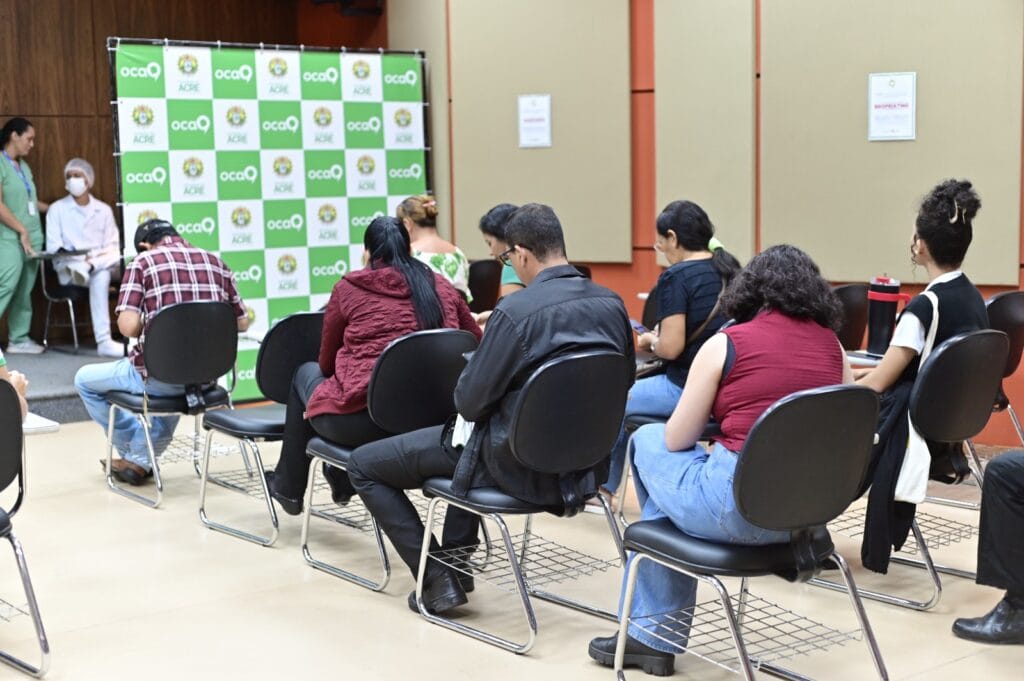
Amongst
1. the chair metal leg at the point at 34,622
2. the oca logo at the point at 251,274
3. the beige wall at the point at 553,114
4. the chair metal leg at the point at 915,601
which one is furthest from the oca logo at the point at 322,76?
the chair metal leg at the point at 915,601

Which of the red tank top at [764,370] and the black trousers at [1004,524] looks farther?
the black trousers at [1004,524]

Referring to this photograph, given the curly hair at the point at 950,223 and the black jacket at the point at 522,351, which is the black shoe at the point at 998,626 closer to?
the curly hair at the point at 950,223

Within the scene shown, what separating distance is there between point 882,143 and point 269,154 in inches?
141

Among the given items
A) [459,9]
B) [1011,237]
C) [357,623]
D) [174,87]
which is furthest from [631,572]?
[459,9]

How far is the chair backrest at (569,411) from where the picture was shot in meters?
3.16

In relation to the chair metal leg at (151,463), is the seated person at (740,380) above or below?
above

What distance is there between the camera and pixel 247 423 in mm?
4555

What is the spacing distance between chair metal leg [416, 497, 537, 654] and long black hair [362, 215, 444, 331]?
28.9 inches

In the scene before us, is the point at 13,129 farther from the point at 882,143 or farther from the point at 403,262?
the point at 882,143

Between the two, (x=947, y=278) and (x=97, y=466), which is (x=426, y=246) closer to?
(x=97, y=466)

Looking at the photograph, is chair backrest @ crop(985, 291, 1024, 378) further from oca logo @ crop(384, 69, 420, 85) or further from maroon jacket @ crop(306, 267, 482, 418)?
oca logo @ crop(384, 69, 420, 85)

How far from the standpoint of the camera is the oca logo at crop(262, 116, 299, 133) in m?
7.27

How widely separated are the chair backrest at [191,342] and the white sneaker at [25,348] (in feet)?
12.1

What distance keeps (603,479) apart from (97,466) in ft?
10.5
